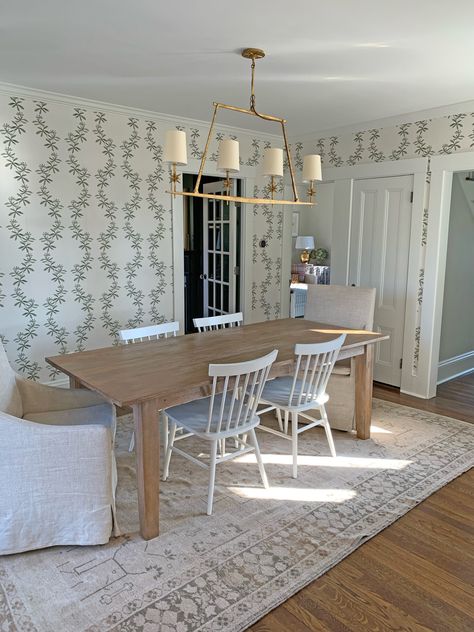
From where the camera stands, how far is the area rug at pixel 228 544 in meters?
1.78

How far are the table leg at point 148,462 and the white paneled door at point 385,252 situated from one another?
9.86 feet

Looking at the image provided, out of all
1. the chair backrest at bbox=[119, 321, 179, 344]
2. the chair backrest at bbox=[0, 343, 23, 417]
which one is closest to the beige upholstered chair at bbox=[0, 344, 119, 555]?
the chair backrest at bbox=[0, 343, 23, 417]

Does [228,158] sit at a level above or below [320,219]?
above

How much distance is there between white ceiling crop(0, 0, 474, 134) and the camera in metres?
2.23

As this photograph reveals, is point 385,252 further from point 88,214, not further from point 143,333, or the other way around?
point 88,214

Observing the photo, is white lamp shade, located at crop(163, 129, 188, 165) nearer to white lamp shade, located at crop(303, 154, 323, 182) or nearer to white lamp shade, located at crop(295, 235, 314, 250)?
white lamp shade, located at crop(303, 154, 323, 182)

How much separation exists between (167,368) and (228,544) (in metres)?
0.89

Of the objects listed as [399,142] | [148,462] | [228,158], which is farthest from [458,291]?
[148,462]

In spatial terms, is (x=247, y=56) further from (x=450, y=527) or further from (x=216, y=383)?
(x=450, y=527)

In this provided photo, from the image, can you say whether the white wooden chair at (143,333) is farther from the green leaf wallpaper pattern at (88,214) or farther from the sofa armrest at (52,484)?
the green leaf wallpaper pattern at (88,214)

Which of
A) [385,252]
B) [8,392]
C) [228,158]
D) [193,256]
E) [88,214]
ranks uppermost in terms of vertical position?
[228,158]

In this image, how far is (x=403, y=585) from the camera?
1949 mm

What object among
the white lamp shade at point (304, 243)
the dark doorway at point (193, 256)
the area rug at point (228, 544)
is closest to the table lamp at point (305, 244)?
the white lamp shade at point (304, 243)

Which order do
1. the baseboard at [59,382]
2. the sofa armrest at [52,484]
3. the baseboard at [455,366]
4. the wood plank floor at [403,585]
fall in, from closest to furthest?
the wood plank floor at [403,585] < the sofa armrest at [52,484] < the baseboard at [59,382] < the baseboard at [455,366]
